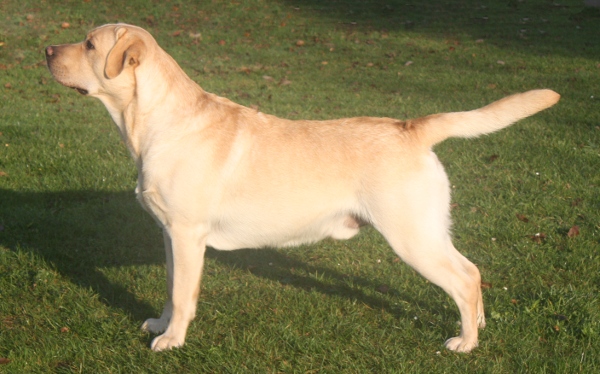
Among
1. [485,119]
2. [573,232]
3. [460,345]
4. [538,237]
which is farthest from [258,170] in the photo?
[573,232]

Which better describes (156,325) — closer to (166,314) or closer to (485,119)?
(166,314)

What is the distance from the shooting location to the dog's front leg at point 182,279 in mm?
4012

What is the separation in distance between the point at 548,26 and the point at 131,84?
13953mm

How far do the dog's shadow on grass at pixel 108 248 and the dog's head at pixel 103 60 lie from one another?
156 cm

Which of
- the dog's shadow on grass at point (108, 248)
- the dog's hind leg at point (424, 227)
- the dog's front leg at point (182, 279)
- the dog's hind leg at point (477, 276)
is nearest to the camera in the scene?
the dog's hind leg at point (424, 227)

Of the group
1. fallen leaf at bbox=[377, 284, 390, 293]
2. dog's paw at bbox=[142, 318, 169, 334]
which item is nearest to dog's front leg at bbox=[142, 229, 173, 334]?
dog's paw at bbox=[142, 318, 169, 334]

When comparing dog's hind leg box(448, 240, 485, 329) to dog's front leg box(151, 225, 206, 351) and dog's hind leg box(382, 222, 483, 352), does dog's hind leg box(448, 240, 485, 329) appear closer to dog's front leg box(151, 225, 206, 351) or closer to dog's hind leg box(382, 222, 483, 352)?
dog's hind leg box(382, 222, 483, 352)

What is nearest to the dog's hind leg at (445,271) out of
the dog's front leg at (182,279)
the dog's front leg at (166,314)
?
the dog's front leg at (182,279)

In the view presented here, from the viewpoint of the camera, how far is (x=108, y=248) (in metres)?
5.59

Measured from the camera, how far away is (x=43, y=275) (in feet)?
16.3

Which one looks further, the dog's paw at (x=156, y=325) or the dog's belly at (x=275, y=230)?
the dog's paw at (x=156, y=325)

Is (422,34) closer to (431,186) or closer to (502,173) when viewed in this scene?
(502,173)

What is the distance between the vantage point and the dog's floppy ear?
394cm

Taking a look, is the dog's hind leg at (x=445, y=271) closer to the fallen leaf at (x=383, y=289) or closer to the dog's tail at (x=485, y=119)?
the dog's tail at (x=485, y=119)
